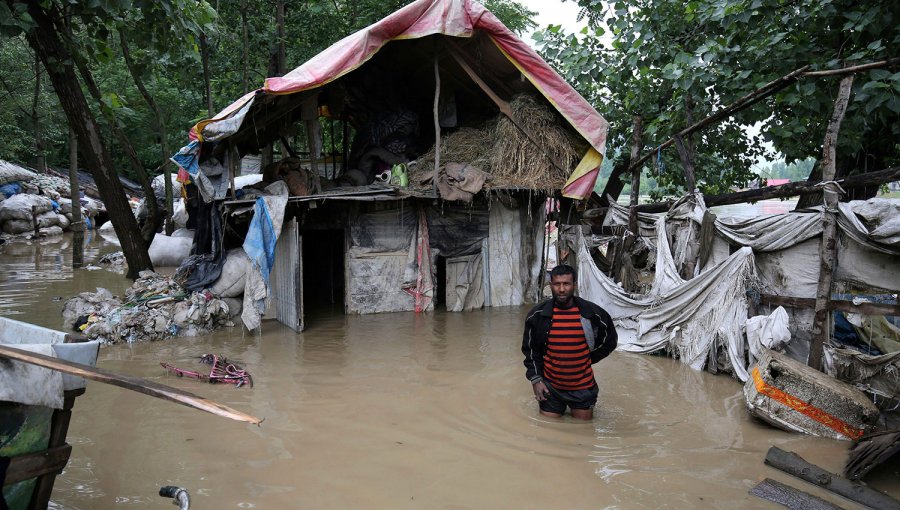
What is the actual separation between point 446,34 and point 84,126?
20.6 ft

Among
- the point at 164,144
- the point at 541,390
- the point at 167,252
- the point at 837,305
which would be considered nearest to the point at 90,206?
the point at 164,144

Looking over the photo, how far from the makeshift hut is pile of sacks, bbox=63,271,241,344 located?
45 cm

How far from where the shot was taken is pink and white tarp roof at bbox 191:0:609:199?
846 cm

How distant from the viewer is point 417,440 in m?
5.07

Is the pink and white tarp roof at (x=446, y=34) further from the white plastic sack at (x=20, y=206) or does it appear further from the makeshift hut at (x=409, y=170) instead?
the white plastic sack at (x=20, y=206)

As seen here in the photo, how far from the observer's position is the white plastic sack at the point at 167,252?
14.5 m

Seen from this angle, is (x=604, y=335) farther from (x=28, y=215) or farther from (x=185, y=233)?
(x=28, y=215)

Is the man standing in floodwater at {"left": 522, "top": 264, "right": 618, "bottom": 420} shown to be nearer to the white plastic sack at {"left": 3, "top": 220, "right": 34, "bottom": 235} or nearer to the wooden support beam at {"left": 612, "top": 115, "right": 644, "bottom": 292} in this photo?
the wooden support beam at {"left": 612, "top": 115, "right": 644, "bottom": 292}

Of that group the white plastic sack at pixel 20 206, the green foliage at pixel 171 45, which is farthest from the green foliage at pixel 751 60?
the white plastic sack at pixel 20 206

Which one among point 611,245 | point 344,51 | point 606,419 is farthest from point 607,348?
point 344,51

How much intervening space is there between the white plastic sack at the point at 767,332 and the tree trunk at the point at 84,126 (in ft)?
32.6

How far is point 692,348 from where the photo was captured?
→ 7.32 meters

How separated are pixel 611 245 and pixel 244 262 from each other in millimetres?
5792

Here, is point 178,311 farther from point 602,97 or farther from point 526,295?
point 602,97
